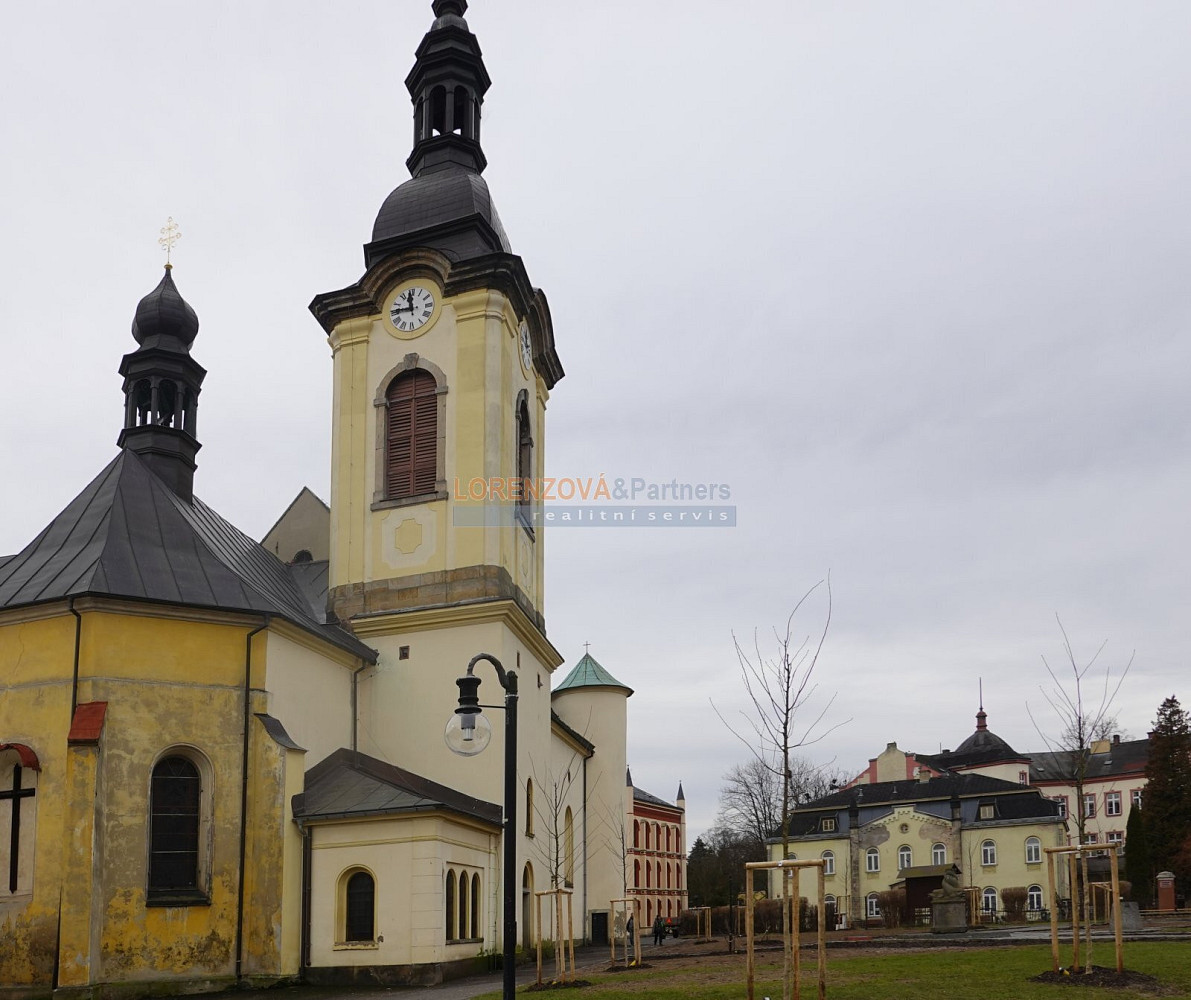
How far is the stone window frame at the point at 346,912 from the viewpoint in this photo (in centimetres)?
2328

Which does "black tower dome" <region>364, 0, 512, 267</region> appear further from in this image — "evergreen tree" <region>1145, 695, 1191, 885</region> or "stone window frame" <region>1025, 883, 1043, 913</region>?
"evergreen tree" <region>1145, 695, 1191, 885</region>

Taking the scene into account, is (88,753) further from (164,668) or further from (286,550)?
(286,550)

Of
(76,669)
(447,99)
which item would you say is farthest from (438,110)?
(76,669)

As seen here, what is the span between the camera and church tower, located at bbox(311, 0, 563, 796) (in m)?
28.7

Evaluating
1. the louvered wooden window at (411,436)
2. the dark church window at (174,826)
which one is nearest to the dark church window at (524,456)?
the louvered wooden window at (411,436)

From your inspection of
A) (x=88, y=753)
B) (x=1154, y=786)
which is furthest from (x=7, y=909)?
(x=1154, y=786)

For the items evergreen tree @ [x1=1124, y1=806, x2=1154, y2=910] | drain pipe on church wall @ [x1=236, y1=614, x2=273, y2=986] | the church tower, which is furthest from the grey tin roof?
evergreen tree @ [x1=1124, y1=806, x2=1154, y2=910]

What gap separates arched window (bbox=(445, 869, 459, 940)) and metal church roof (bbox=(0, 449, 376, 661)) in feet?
19.7

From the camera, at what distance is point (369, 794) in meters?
24.4

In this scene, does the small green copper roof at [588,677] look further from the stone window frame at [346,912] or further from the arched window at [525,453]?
the stone window frame at [346,912]

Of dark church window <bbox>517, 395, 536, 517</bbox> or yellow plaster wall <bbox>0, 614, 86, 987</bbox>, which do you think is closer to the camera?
yellow plaster wall <bbox>0, 614, 86, 987</bbox>

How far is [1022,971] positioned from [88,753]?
52.9ft

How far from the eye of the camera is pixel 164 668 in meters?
23.2

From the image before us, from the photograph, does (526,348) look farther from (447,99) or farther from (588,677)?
(588,677)
